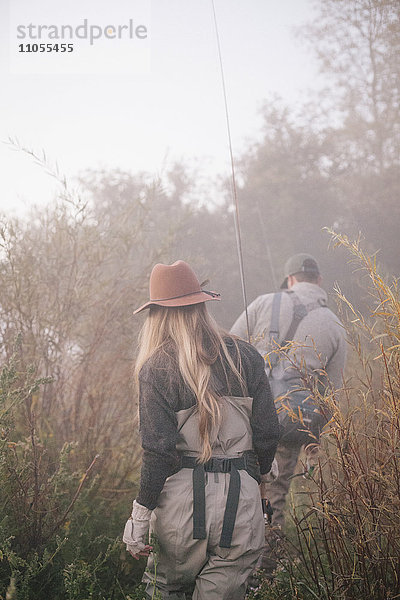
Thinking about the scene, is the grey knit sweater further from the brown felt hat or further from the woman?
the brown felt hat

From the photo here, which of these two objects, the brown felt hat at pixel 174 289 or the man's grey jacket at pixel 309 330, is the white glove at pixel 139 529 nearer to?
the brown felt hat at pixel 174 289

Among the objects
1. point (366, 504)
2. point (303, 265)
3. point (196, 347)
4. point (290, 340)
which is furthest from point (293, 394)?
point (366, 504)

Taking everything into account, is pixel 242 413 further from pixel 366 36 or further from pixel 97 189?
pixel 366 36

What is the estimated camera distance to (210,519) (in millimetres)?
1897

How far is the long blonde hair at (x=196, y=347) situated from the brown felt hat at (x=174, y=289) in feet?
0.13

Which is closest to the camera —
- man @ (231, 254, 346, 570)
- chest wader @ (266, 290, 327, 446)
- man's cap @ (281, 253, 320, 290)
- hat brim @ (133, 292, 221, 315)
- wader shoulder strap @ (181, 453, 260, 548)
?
wader shoulder strap @ (181, 453, 260, 548)

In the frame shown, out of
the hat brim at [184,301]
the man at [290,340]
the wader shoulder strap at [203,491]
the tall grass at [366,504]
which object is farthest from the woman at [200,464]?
the man at [290,340]

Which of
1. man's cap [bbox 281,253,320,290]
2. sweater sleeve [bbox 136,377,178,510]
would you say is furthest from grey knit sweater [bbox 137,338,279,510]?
man's cap [bbox 281,253,320,290]

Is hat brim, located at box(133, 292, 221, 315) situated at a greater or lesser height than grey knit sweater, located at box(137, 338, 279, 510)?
greater

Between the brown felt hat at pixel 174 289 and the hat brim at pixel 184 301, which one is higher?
the brown felt hat at pixel 174 289

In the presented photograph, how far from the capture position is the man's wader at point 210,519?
74.9 inches

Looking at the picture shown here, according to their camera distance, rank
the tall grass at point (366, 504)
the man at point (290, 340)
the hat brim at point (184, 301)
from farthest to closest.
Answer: the man at point (290, 340), the hat brim at point (184, 301), the tall grass at point (366, 504)

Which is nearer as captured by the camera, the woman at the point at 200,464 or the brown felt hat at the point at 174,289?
the woman at the point at 200,464

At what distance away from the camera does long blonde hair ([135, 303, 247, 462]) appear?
1939 millimetres
